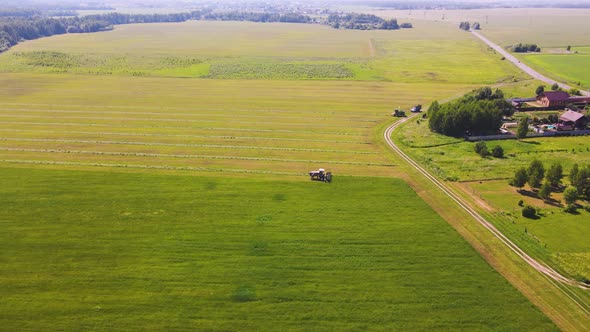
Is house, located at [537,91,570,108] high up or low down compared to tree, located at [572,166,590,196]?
up

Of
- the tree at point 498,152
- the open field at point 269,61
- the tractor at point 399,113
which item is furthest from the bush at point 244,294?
the open field at point 269,61

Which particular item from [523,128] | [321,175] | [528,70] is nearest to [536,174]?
[523,128]

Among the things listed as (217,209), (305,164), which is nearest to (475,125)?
(305,164)

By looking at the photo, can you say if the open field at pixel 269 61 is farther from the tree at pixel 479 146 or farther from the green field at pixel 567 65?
the tree at pixel 479 146

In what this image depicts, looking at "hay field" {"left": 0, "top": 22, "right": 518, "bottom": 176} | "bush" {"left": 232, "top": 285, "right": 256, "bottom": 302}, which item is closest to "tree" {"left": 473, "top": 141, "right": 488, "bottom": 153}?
"hay field" {"left": 0, "top": 22, "right": 518, "bottom": 176}

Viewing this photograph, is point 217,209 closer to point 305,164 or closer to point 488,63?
point 305,164

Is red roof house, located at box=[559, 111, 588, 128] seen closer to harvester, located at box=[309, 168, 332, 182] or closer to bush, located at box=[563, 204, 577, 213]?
bush, located at box=[563, 204, 577, 213]
